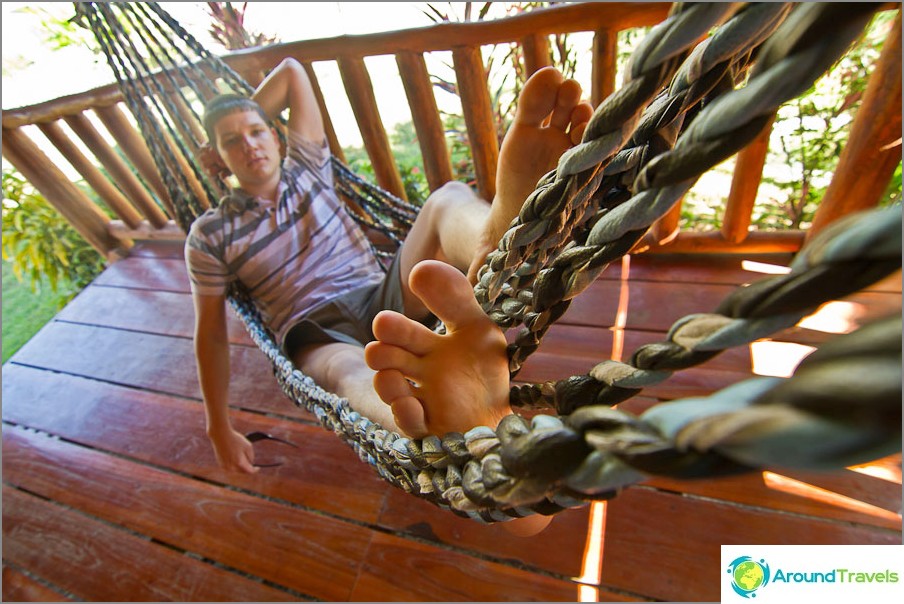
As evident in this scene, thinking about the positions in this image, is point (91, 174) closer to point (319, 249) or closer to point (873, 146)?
point (319, 249)

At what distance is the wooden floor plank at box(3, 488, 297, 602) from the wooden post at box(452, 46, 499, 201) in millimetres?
1146

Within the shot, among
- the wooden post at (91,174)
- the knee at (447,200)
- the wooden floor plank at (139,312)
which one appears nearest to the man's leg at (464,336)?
the knee at (447,200)

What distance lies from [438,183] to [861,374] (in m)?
1.37

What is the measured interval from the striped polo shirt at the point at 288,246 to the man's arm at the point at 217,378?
50mm

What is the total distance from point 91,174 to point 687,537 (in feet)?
7.27

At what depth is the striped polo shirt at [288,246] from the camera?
3.39 ft

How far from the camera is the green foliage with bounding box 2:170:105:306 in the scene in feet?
6.44

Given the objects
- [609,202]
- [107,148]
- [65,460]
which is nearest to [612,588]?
[609,202]

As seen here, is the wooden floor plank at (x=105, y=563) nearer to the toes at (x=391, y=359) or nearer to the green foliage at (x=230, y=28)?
the toes at (x=391, y=359)

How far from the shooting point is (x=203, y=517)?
3.47ft

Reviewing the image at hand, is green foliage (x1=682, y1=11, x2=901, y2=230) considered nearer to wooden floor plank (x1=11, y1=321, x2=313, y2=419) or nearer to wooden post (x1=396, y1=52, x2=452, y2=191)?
wooden post (x1=396, y1=52, x2=452, y2=191)

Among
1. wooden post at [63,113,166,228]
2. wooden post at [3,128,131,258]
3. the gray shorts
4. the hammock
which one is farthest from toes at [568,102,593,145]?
wooden post at [3,128,131,258]

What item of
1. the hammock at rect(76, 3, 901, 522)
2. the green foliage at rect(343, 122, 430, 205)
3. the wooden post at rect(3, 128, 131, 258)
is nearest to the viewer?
the hammock at rect(76, 3, 901, 522)

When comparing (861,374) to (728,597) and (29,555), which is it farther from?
(29,555)
